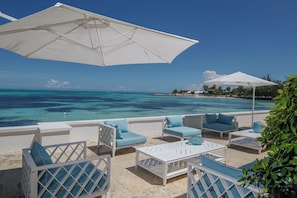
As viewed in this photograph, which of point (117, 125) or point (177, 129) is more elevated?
point (117, 125)

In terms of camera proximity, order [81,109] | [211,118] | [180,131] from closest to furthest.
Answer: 1. [180,131]
2. [211,118]
3. [81,109]

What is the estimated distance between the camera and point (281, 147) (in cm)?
96

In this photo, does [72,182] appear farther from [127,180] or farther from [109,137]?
[109,137]

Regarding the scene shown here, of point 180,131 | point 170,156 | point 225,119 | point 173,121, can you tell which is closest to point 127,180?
point 170,156

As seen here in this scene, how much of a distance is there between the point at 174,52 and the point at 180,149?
6.54 ft

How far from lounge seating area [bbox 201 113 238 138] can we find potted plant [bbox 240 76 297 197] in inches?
218

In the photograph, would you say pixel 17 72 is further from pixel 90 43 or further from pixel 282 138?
pixel 282 138

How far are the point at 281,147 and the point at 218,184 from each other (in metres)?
1.38

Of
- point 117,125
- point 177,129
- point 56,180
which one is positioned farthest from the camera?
point 177,129

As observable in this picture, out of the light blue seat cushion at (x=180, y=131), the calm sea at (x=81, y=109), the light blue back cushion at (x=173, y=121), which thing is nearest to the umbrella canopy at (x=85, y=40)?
the light blue seat cushion at (x=180, y=131)

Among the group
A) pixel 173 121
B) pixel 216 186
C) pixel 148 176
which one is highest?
pixel 173 121

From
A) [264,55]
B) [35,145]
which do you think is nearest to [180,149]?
[35,145]

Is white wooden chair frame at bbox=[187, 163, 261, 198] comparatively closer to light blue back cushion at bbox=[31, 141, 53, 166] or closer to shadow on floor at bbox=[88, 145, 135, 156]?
light blue back cushion at bbox=[31, 141, 53, 166]

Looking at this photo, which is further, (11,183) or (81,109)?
(81,109)
